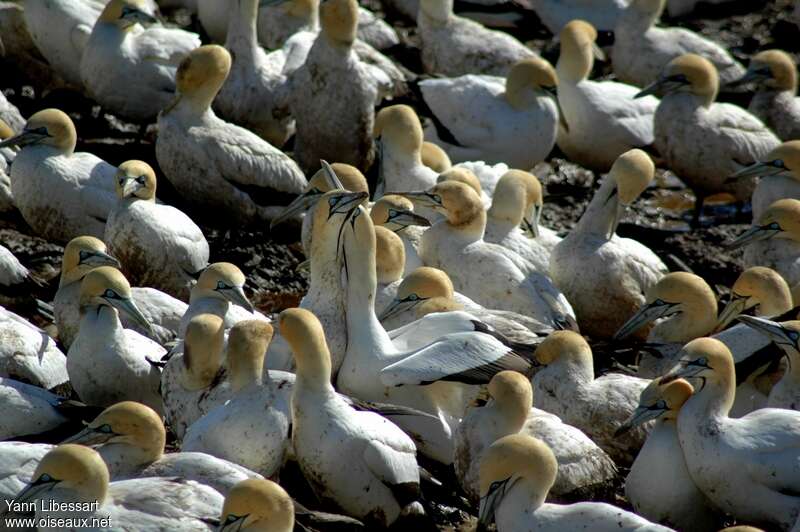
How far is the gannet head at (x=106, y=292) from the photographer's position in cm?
843

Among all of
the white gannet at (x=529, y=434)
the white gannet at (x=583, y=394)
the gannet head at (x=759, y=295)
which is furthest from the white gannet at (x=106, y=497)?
the gannet head at (x=759, y=295)

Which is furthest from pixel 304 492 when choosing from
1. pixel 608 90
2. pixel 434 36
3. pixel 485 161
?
pixel 434 36

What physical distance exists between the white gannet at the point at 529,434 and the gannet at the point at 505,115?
5.06 metres

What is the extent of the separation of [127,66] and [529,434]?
5.85 metres

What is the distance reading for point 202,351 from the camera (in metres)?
7.60

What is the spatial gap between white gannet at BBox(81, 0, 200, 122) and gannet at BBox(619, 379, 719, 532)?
18.6 ft

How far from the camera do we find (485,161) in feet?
40.7

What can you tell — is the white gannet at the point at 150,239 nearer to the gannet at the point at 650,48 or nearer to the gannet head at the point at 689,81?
the gannet head at the point at 689,81

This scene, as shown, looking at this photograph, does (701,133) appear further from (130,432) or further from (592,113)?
(130,432)

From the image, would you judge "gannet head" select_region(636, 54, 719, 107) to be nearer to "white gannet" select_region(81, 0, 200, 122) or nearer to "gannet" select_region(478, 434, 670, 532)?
"white gannet" select_region(81, 0, 200, 122)

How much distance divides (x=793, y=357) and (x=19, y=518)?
3870 mm

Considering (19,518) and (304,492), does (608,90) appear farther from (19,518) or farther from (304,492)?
(19,518)

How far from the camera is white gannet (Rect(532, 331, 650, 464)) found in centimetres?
803

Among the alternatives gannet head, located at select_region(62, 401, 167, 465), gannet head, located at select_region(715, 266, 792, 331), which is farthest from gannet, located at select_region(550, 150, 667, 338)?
gannet head, located at select_region(62, 401, 167, 465)
